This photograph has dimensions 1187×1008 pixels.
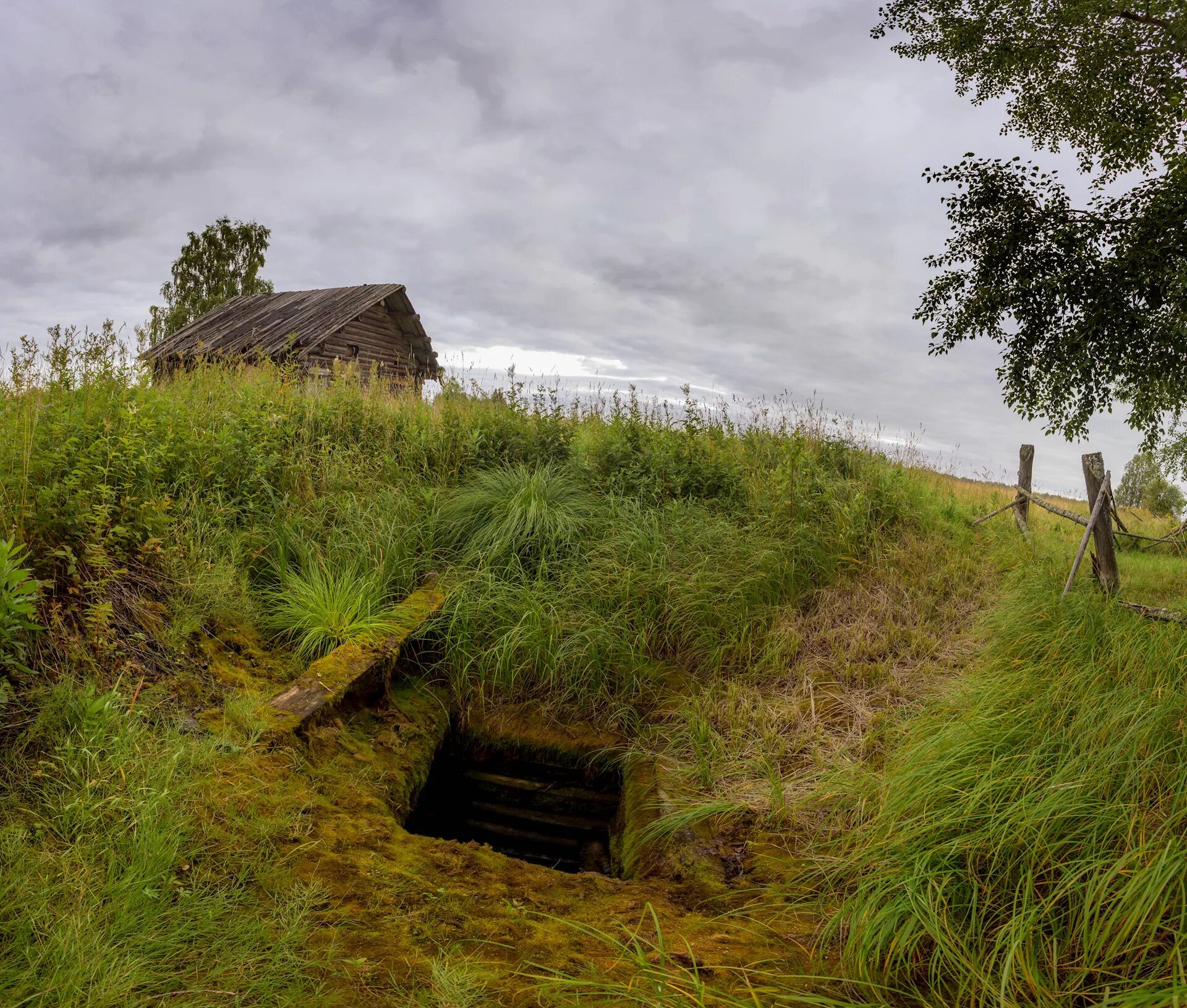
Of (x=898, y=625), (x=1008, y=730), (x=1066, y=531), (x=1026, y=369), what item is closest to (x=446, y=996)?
(x=1008, y=730)

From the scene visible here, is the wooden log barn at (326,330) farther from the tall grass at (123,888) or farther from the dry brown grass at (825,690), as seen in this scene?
the tall grass at (123,888)

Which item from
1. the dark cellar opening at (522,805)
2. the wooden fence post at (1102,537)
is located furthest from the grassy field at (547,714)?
the wooden fence post at (1102,537)

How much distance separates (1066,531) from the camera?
1069 centimetres

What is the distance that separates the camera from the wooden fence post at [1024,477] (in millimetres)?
→ 9422

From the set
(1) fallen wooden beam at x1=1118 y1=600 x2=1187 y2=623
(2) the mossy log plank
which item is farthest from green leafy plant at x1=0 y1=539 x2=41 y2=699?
(1) fallen wooden beam at x1=1118 y1=600 x2=1187 y2=623

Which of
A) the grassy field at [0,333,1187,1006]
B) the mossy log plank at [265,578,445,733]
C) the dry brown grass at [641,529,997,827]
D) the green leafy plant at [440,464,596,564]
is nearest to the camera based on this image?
the grassy field at [0,333,1187,1006]

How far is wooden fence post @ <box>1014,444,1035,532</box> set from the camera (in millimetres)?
9422

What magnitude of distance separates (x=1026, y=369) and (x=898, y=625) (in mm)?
4850

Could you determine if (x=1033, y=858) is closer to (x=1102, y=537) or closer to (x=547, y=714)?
(x=547, y=714)

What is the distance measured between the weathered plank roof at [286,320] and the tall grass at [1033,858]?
15.9m

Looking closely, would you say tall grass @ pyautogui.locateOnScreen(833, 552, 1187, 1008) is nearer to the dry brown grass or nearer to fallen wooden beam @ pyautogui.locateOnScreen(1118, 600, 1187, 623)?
the dry brown grass

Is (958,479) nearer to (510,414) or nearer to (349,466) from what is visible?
(510,414)

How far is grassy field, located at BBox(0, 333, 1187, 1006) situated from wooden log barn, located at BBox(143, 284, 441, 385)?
412 inches

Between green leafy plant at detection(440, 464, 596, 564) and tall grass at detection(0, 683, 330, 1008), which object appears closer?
tall grass at detection(0, 683, 330, 1008)
